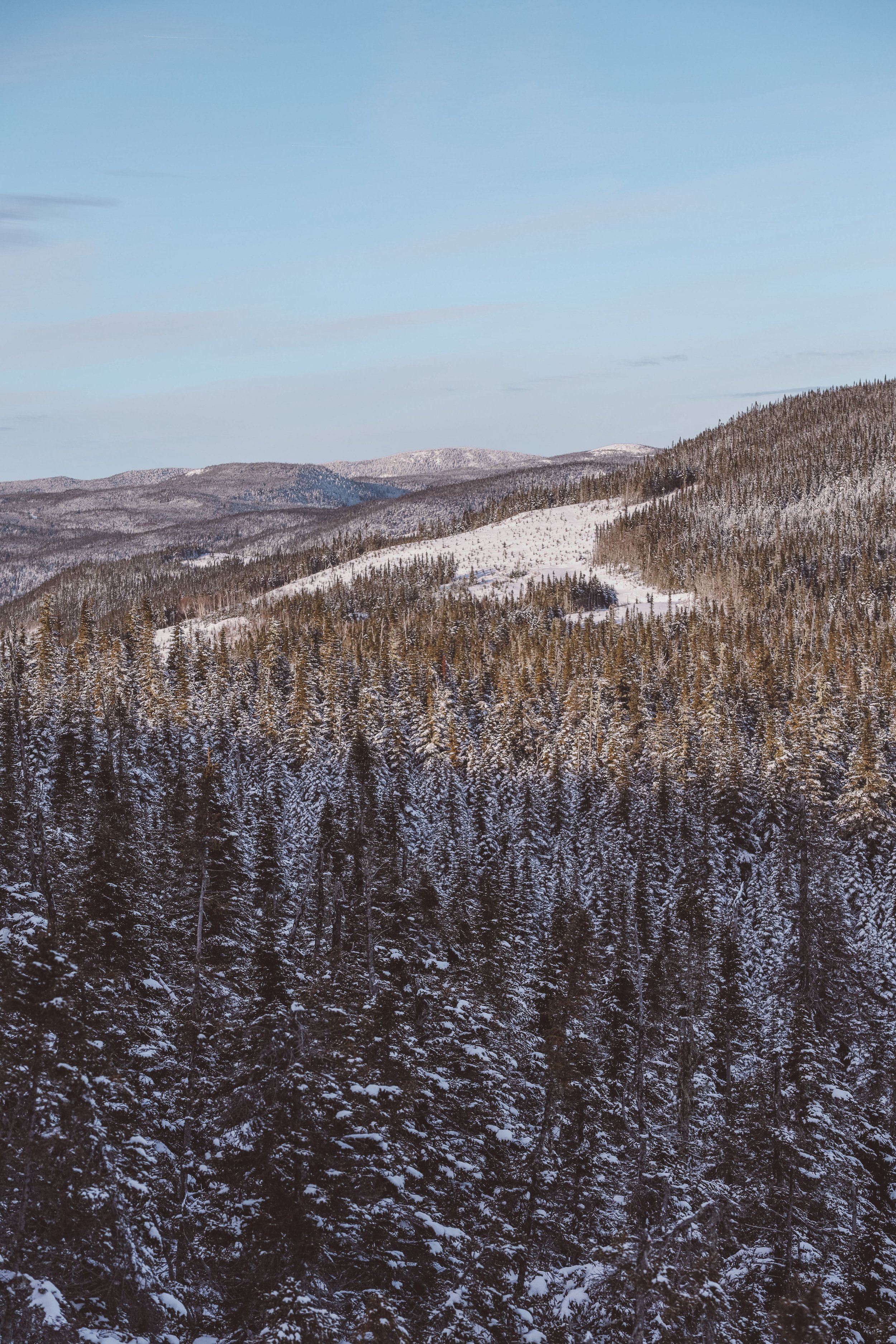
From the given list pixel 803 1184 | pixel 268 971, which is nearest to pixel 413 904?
pixel 268 971

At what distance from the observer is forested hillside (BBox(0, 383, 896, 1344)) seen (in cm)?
2088

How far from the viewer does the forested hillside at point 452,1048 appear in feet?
68.5

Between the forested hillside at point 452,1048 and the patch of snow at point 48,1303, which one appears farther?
the forested hillside at point 452,1048

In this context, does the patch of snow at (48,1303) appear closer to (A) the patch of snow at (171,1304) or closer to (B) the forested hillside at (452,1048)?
(B) the forested hillside at (452,1048)

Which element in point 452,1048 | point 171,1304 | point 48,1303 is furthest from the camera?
point 452,1048

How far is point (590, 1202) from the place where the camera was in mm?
33969

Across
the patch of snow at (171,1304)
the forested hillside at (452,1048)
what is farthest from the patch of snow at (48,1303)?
the patch of snow at (171,1304)

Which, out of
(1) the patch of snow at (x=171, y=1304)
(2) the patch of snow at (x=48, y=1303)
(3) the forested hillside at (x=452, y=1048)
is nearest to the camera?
(2) the patch of snow at (x=48, y=1303)

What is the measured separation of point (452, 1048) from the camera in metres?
31.0

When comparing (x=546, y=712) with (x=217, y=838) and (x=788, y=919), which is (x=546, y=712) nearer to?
(x=788, y=919)

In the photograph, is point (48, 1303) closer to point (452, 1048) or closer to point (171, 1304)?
point (171, 1304)

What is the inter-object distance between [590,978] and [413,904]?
9.66 m

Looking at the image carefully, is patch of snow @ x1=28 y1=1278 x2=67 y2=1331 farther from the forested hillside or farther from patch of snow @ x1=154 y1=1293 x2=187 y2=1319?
patch of snow @ x1=154 y1=1293 x2=187 y2=1319

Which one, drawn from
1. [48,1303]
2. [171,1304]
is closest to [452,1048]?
[171,1304]
